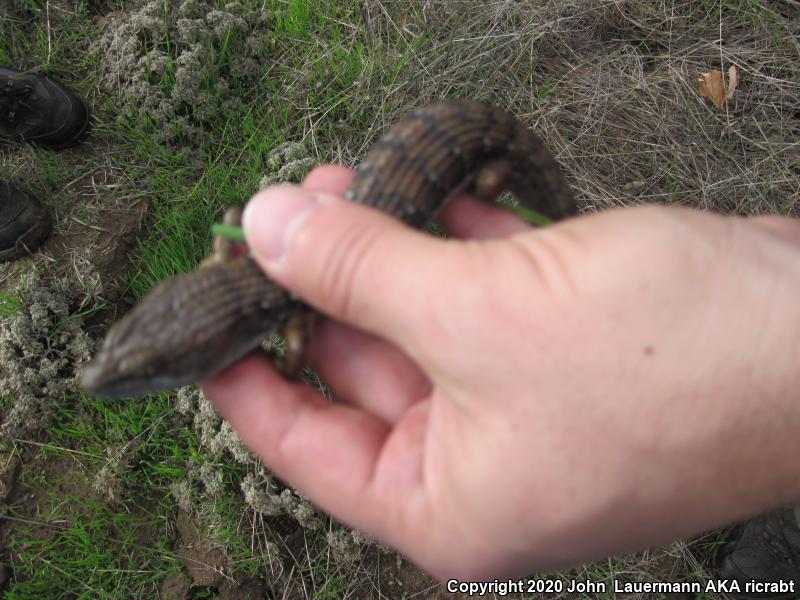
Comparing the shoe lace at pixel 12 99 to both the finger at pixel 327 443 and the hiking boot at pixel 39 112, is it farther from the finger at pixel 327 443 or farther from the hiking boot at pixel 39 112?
the finger at pixel 327 443

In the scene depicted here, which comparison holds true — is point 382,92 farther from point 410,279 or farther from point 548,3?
point 410,279

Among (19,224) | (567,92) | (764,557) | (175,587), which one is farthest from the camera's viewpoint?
(567,92)

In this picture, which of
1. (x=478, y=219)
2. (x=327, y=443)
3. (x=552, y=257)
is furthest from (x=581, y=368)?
(x=478, y=219)

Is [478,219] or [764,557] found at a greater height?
[478,219]

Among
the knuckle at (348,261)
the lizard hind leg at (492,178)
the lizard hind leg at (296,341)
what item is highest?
the knuckle at (348,261)

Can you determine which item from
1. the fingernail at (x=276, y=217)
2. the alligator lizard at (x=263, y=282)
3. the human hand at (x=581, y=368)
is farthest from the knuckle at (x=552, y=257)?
the alligator lizard at (x=263, y=282)

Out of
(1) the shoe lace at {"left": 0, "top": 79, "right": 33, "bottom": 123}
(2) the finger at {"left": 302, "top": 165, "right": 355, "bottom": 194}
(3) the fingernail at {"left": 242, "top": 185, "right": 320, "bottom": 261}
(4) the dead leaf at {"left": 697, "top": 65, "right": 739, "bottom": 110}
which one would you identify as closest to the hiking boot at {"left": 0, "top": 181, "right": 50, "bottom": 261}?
(1) the shoe lace at {"left": 0, "top": 79, "right": 33, "bottom": 123}

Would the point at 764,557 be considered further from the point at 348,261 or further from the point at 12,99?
the point at 12,99
